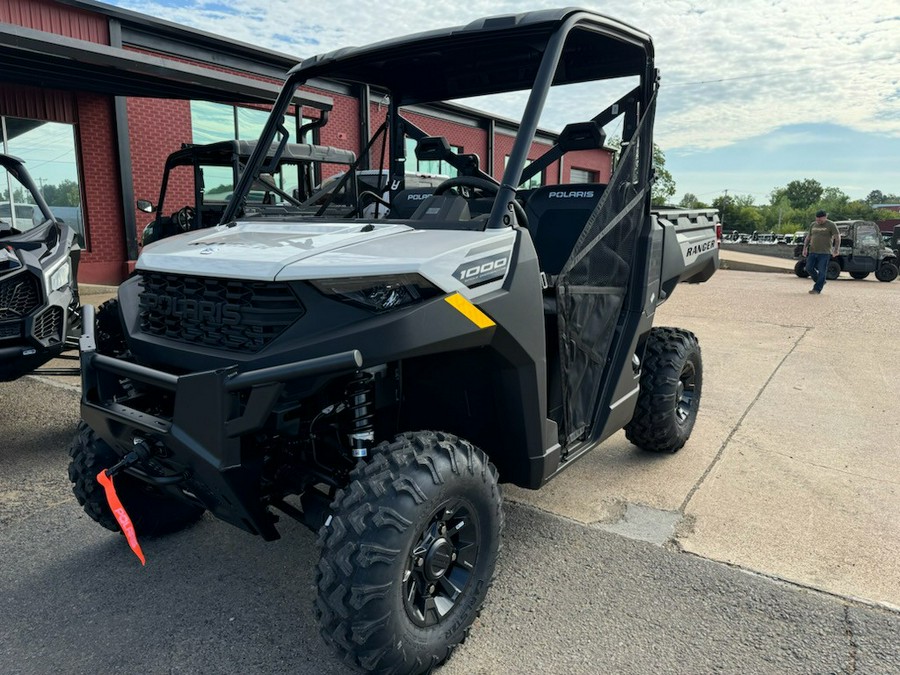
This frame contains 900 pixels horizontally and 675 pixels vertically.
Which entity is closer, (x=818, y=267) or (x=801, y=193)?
(x=818, y=267)

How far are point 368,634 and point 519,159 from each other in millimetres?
1652

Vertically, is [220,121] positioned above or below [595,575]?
above

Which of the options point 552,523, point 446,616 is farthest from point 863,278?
point 446,616

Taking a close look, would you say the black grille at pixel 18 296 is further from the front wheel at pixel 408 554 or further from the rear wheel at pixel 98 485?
the front wheel at pixel 408 554

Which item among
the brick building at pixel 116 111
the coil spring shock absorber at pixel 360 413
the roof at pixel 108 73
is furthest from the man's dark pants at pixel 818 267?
the coil spring shock absorber at pixel 360 413

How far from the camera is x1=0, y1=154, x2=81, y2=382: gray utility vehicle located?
4.22 meters

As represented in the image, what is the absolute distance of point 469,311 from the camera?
2164 mm

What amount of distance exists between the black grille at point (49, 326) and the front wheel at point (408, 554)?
10.7ft

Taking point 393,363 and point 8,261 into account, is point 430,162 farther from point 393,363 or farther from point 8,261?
point 8,261

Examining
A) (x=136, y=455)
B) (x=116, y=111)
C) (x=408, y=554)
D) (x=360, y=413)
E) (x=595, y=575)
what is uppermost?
(x=116, y=111)

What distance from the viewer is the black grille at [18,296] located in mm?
4219

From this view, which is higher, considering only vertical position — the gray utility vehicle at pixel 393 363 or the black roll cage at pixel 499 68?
the black roll cage at pixel 499 68

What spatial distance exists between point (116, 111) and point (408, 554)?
1263 cm

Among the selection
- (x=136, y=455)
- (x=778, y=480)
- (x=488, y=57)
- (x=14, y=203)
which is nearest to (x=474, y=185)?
(x=488, y=57)
